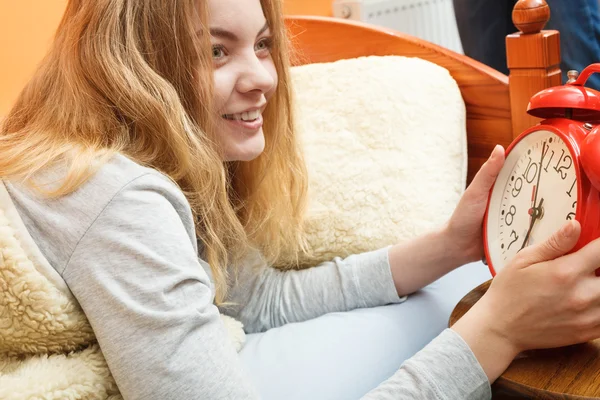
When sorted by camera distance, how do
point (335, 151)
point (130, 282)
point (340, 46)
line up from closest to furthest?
1. point (130, 282)
2. point (335, 151)
3. point (340, 46)

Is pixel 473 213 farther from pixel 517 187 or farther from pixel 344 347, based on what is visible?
pixel 344 347

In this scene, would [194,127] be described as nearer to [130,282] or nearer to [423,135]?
[130,282]

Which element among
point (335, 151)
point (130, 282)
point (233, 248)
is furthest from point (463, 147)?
point (130, 282)

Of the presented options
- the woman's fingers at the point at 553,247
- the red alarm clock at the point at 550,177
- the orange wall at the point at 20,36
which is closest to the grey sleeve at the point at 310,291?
the red alarm clock at the point at 550,177

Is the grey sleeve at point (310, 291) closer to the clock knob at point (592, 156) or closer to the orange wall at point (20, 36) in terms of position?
the clock knob at point (592, 156)

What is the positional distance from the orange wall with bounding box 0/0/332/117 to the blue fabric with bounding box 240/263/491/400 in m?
1.07

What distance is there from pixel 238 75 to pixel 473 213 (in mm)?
351

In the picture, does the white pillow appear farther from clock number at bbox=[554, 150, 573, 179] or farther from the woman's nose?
clock number at bbox=[554, 150, 573, 179]

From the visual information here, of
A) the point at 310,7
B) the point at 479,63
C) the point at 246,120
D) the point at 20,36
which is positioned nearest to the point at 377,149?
the point at 479,63

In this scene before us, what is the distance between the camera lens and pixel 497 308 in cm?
80

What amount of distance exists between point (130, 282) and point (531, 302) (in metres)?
0.42

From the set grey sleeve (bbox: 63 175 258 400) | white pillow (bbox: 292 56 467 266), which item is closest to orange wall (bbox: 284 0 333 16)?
white pillow (bbox: 292 56 467 266)

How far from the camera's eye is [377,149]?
1.33 metres

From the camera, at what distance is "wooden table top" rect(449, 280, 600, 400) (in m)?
0.73
